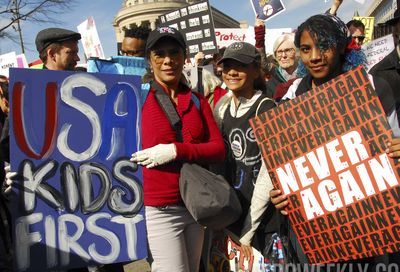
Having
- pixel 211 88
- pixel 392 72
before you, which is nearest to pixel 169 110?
pixel 211 88

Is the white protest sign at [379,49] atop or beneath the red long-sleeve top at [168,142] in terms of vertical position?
atop

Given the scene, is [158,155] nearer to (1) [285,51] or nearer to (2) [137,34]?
(2) [137,34]

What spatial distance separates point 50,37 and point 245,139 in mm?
1498

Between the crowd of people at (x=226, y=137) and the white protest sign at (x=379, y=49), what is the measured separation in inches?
112

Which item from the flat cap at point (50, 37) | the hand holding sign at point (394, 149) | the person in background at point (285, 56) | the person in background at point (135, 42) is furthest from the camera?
the person in background at point (285, 56)

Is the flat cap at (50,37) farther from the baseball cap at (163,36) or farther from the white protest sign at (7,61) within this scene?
the white protest sign at (7,61)

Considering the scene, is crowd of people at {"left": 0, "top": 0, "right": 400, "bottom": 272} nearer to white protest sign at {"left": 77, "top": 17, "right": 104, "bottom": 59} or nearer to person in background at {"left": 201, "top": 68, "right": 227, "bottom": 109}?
person in background at {"left": 201, "top": 68, "right": 227, "bottom": 109}

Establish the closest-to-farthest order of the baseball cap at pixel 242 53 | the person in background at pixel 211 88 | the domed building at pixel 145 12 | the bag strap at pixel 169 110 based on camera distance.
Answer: the bag strap at pixel 169 110 < the baseball cap at pixel 242 53 < the person in background at pixel 211 88 < the domed building at pixel 145 12

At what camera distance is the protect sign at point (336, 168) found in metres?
1.74

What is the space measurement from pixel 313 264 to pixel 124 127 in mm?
1160

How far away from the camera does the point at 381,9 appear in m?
81.8

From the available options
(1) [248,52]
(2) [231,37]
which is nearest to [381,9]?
(2) [231,37]

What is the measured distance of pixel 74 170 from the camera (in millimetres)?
2098
